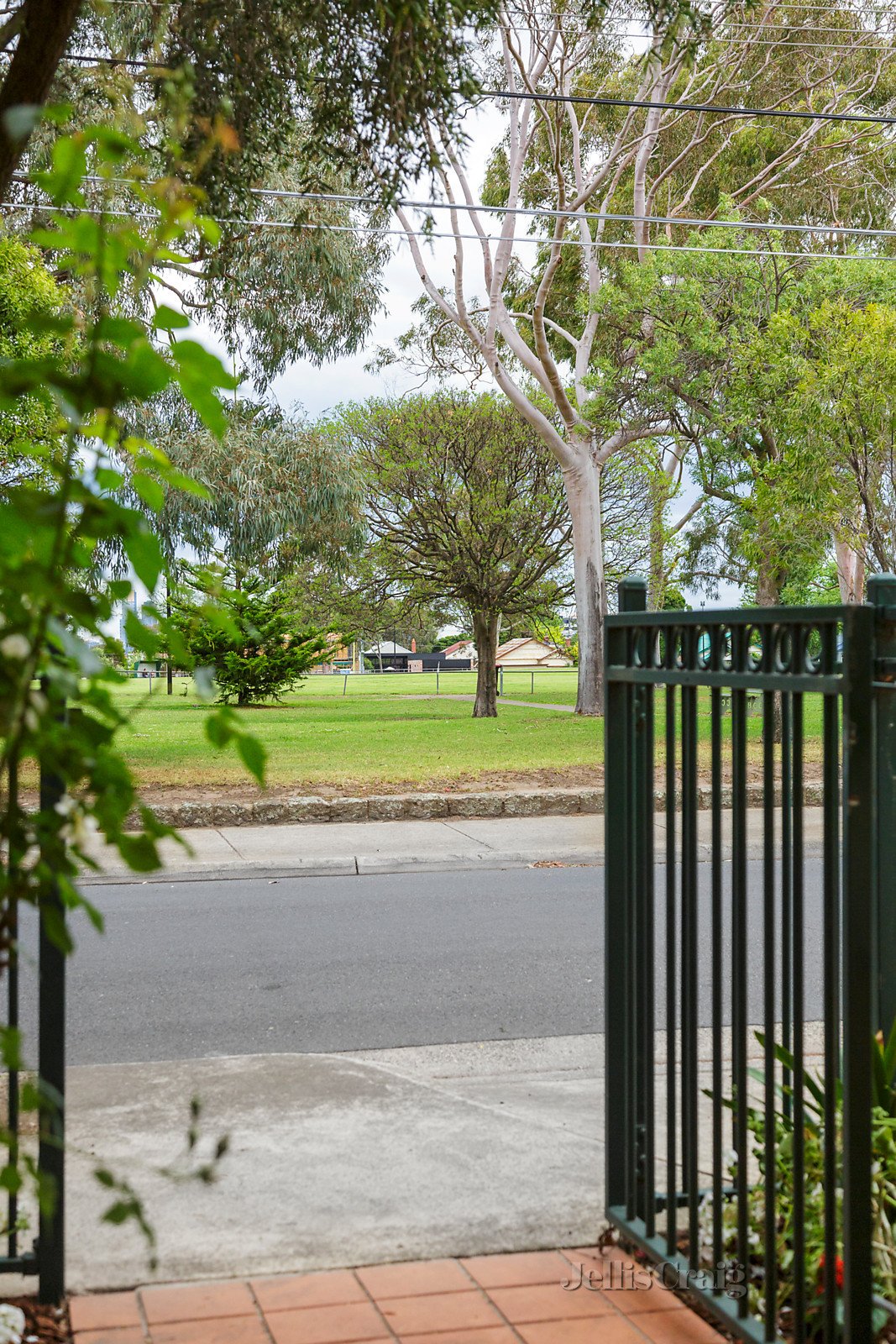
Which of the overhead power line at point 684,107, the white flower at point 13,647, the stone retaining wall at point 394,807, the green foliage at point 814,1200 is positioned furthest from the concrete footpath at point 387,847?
the white flower at point 13,647

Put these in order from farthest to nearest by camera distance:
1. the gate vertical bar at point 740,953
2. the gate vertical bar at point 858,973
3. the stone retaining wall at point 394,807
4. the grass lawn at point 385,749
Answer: the grass lawn at point 385,749
the stone retaining wall at point 394,807
the gate vertical bar at point 740,953
the gate vertical bar at point 858,973

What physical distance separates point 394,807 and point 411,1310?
9.06m

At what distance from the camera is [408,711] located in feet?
100

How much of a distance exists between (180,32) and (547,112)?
18.1 m

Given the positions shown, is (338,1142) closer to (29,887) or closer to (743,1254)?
(743,1254)

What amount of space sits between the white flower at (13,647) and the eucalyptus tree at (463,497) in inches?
1014

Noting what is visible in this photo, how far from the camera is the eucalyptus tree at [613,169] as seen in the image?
2255 cm

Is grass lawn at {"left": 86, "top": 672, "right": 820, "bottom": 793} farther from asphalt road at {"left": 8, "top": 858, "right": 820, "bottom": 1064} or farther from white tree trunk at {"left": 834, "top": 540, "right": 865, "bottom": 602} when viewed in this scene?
white tree trunk at {"left": 834, "top": 540, "right": 865, "bottom": 602}

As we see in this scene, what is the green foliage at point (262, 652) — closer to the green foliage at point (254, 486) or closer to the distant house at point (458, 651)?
the green foliage at point (254, 486)

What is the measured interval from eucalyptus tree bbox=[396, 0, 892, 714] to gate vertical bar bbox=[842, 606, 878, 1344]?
20.8m

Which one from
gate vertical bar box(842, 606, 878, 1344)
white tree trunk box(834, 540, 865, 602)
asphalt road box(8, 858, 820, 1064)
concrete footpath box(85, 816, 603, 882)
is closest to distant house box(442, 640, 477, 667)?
white tree trunk box(834, 540, 865, 602)

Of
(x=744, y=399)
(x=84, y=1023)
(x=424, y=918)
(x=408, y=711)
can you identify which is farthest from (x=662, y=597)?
(x=84, y=1023)

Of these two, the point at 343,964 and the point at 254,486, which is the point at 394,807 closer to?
the point at 343,964

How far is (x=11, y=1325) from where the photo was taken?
2.51m
